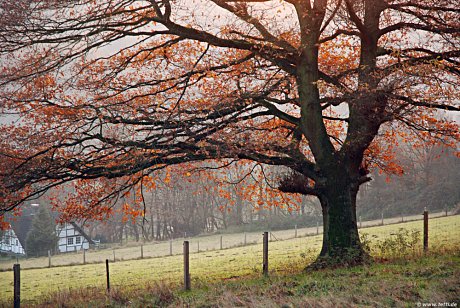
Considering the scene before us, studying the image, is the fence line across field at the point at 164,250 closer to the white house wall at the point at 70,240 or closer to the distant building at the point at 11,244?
the distant building at the point at 11,244

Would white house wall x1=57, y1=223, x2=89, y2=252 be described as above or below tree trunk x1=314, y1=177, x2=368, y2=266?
below

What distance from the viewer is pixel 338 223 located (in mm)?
14812

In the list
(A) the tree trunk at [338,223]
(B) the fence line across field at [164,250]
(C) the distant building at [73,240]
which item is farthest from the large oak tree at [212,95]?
(C) the distant building at [73,240]

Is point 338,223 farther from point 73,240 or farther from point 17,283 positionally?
point 73,240

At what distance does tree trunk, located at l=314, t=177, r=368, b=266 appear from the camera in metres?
14.4

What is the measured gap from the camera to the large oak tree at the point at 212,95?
44.4ft

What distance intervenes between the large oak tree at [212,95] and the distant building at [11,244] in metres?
58.3

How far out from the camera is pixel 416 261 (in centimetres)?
1332

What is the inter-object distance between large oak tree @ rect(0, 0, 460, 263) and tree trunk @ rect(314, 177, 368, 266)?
32 millimetres

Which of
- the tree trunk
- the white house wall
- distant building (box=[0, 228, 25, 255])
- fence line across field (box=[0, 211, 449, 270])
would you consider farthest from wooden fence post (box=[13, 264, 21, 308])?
the white house wall

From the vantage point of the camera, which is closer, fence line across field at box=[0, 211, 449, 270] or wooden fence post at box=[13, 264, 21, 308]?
wooden fence post at box=[13, 264, 21, 308]

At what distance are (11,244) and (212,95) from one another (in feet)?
219

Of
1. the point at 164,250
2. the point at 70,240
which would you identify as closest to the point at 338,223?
the point at 164,250

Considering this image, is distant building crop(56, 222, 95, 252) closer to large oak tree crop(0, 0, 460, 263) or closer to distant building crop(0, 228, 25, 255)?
distant building crop(0, 228, 25, 255)
